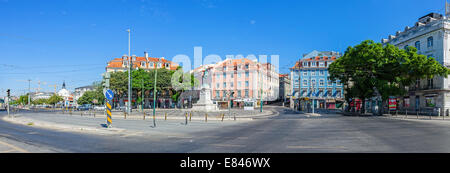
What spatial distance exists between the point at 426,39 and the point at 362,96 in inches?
548

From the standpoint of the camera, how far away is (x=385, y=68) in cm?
3416

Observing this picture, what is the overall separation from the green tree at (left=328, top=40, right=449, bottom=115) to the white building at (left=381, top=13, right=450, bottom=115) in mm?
4468

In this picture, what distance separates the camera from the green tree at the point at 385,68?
105 ft

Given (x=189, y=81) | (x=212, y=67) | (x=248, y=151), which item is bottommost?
(x=248, y=151)

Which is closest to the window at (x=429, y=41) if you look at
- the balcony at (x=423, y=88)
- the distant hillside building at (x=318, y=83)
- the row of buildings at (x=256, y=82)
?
the balcony at (x=423, y=88)

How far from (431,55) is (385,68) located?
1075 cm

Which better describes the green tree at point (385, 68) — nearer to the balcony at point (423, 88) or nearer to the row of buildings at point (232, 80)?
the balcony at point (423, 88)

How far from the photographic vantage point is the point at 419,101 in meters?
40.2

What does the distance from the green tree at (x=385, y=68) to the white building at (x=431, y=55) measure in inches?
176

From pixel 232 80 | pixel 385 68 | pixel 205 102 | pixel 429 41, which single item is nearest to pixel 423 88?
pixel 429 41

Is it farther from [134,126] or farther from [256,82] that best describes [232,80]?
[134,126]
